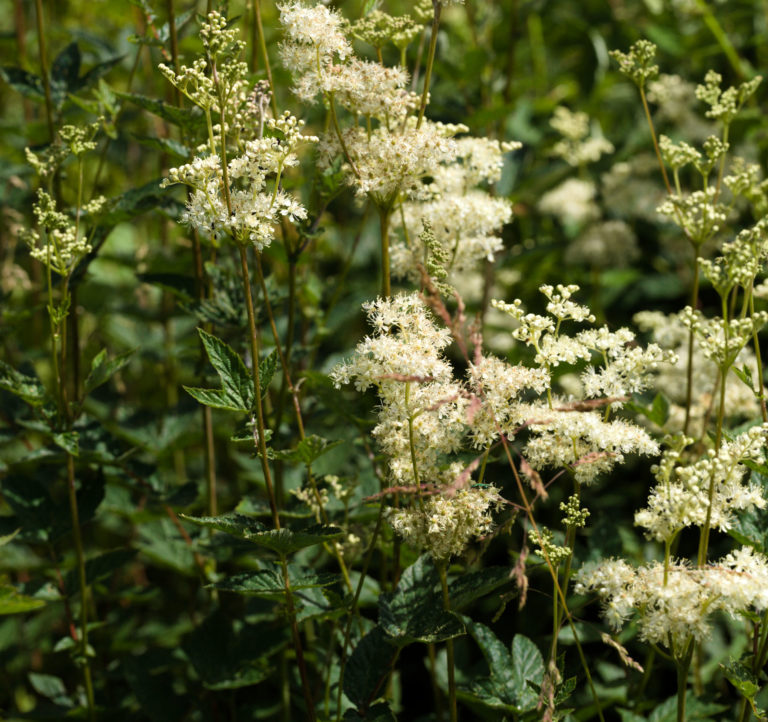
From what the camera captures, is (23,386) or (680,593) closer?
(680,593)

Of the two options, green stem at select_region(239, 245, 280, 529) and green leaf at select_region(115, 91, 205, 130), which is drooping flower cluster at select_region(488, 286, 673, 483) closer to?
green stem at select_region(239, 245, 280, 529)

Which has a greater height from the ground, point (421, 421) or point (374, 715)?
point (421, 421)

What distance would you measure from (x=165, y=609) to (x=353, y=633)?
4.07 ft

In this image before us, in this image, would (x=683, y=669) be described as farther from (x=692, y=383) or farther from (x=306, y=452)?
(x=692, y=383)

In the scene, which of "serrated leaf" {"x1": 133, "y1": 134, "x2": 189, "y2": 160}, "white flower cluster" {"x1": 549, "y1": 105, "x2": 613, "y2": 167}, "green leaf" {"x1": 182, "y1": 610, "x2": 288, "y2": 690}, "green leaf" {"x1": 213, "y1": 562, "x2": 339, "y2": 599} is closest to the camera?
"green leaf" {"x1": 213, "y1": 562, "x2": 339, "y2": 599}

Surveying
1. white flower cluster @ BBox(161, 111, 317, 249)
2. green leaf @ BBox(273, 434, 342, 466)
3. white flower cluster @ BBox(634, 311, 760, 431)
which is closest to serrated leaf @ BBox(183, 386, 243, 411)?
green leaf @ BBox(273, 434, 342, 466)

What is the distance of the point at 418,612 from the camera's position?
1727 mm

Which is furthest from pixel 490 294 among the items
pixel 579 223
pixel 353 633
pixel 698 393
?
pixel 353 633

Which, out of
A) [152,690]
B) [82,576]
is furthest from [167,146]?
[152,690]

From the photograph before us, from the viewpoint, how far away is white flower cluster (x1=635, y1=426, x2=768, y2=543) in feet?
4.88

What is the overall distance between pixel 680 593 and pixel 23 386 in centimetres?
159

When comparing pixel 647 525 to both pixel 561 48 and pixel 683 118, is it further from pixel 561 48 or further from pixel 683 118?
pixel 561 48

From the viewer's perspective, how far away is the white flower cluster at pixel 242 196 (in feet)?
4.97

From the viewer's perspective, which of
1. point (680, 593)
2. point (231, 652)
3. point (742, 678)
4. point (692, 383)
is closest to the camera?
point (680, 593)
